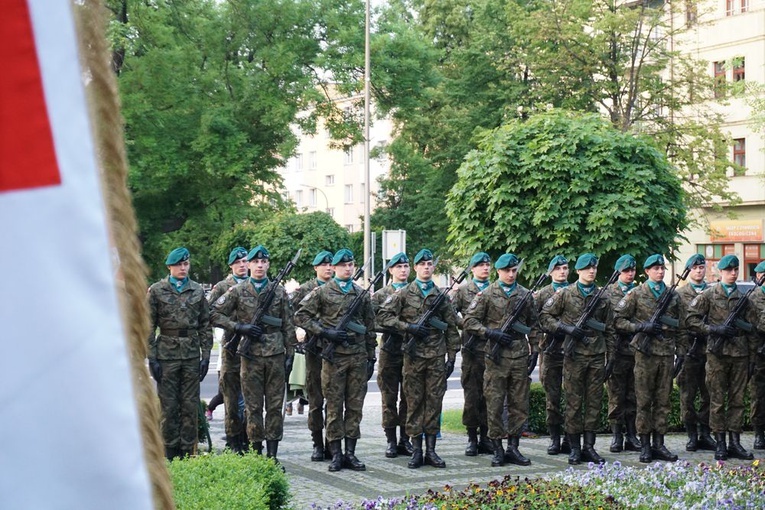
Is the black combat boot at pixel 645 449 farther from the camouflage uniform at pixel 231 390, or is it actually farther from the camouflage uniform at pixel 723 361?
the camouflage uniform at pixel 231 390

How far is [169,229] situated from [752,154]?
2238cm

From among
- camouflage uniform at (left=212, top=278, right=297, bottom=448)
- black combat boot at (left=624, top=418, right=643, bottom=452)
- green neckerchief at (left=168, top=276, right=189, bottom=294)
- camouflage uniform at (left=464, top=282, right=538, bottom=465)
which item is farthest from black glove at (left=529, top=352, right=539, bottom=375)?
green neckerchief at (left=168, top=276, right=189, bottom=294)

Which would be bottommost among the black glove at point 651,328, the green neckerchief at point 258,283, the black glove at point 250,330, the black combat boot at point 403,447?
the black combat boot at point 403,447

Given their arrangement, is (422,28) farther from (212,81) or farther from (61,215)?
(61,215)

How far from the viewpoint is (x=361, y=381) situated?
35.5ft

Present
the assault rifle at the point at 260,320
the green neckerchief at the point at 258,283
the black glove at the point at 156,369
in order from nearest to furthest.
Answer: the black glove at the point at 156,369
the assault rifle at the point at 260,320
the green neckerchief at the point at 258,283

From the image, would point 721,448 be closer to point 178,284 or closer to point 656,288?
point 656,288

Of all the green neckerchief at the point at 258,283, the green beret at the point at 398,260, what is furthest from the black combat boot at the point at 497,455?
the green neckerchief at the point at 258,283

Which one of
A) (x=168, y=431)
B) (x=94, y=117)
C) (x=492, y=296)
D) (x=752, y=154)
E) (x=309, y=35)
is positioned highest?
(x=309, y=35)

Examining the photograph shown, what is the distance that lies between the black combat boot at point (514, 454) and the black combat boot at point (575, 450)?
49cm

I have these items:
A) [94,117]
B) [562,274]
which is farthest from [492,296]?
[94,117]

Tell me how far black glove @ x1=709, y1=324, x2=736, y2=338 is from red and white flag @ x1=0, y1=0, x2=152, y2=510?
11.1 metres

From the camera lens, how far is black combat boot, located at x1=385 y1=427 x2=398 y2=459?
11.5 meters

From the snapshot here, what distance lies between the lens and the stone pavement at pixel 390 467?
9258 mm
